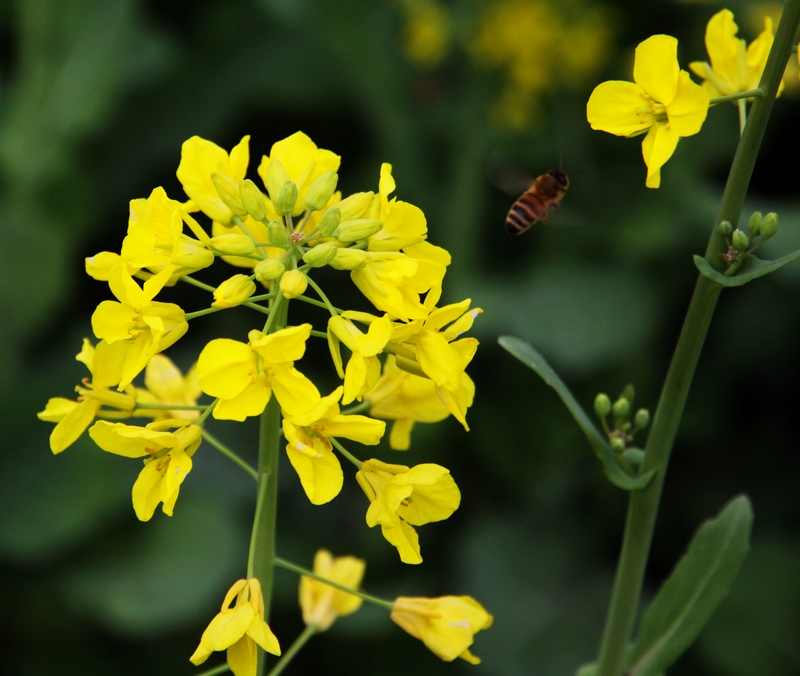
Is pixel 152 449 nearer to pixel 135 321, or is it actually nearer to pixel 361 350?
pixel 135 321

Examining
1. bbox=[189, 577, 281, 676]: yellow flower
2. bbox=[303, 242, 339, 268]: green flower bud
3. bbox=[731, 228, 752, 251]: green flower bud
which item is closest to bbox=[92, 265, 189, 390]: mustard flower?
bbox=[303, 242, 339, 268]: green flower bud

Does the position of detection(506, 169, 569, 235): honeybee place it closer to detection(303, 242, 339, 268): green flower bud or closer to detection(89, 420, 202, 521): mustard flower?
detection(303, 242, 339, 268): green flower bud

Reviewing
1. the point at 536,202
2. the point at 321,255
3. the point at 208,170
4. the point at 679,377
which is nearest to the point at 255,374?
the point at 321,255

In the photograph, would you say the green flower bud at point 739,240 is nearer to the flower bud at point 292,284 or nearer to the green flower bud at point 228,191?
the flower bud at point 292,284

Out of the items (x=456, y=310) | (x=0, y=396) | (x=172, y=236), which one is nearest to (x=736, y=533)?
(x=456, y=310)

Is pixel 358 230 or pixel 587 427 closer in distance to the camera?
pixel 358 230

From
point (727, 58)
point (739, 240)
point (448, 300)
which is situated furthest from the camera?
point (448, 300)
